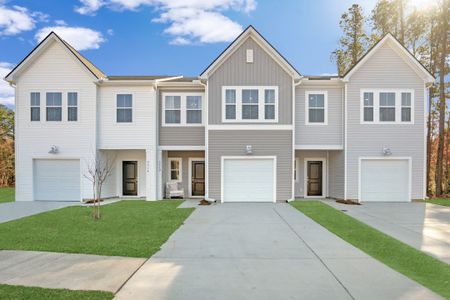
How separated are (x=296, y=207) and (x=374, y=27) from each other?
16456 millimetres

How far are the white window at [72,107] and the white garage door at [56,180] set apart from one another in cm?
210

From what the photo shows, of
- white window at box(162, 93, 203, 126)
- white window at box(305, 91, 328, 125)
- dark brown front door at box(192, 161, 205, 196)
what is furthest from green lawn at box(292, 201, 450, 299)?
white window at box(162, 93, 203, 126)

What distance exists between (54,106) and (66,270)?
39.3 ft

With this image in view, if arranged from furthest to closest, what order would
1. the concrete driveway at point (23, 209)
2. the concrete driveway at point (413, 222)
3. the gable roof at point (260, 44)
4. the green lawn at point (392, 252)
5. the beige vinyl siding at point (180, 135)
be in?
the beige vinyl siding at point (180, 135) < the gable roof at point (260, 44) < the concrete driveway at point (23, 209) < the concrete driveway at point (413, 222) < the green lawn at point (392, 252)

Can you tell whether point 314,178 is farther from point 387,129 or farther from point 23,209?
point 23,209

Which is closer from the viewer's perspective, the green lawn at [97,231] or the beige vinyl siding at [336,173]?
the green lawn at [97,231]

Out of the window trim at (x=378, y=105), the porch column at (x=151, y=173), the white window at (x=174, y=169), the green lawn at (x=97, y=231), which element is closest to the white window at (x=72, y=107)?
the porch column at (x=151, y=173)

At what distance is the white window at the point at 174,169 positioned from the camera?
656 inches

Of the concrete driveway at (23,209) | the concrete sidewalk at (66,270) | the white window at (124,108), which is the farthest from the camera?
the white window at (124,108)

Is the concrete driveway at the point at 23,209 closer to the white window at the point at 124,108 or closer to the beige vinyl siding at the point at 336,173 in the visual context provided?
the white window at the point at 124,108

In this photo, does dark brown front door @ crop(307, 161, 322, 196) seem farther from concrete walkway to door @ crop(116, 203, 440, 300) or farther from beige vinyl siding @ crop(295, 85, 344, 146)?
concrete walkway to door @ crop(116, 203, 440, 300)

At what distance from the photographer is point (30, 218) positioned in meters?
10.2

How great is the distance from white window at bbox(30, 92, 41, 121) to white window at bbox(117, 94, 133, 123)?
12.4ft

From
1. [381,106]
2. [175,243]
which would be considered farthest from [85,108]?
[381,106]
